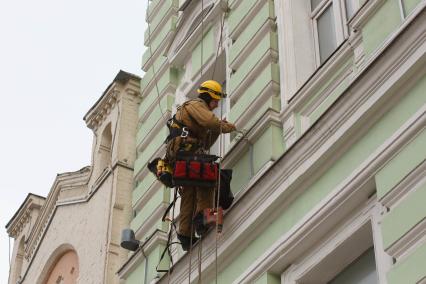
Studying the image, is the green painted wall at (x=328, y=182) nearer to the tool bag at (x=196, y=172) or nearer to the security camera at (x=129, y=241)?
the tool bag at (x=196, y=172)

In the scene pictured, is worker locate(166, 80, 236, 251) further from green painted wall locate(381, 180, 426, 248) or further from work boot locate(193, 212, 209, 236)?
green painted wall locate(381, 180, 426, 248)

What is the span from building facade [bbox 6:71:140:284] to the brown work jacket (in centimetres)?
396

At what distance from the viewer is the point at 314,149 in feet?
33.5

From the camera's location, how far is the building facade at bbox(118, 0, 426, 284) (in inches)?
356

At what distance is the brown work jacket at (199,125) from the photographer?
1170 centimetres

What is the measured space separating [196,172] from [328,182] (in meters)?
1.91

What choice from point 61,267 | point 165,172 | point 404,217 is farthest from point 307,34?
point 61,267

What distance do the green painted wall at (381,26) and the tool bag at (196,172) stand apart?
2.24 metres

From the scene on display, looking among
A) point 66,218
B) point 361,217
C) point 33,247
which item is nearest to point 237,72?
point 361,217

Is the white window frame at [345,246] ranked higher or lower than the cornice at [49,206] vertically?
lower

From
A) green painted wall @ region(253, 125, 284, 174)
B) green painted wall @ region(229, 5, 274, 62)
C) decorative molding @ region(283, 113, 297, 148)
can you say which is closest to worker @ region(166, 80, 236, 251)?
green painted wall @ region(253, 125, 284, 174)

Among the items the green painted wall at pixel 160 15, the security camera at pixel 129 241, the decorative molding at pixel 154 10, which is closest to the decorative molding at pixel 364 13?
the security camera at pixel 129 241

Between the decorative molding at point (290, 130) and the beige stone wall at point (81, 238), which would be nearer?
the decorative molding at point (290, 130)

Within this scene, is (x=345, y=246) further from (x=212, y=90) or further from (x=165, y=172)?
(x=212, y=90)
